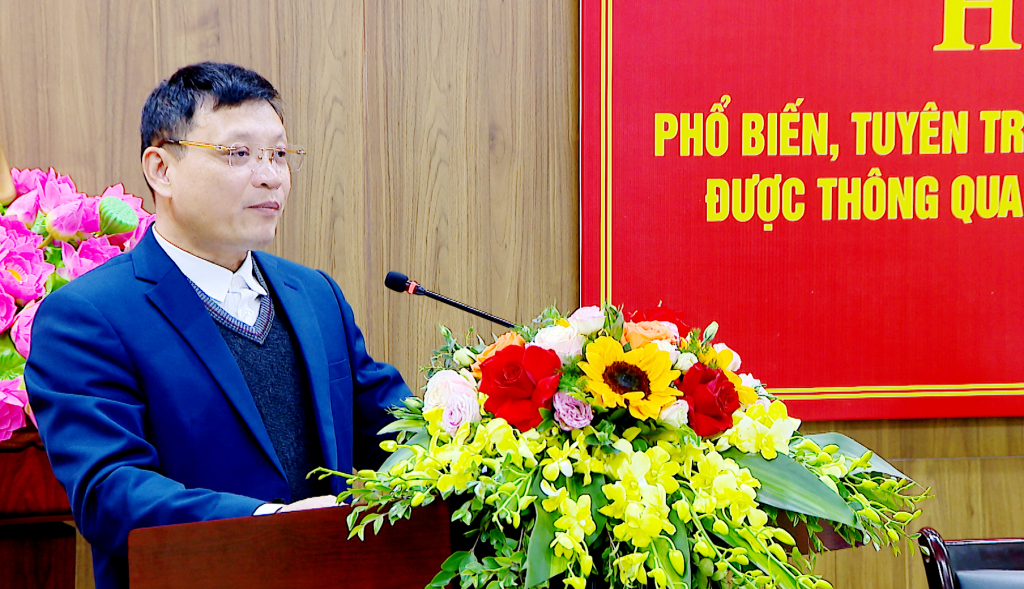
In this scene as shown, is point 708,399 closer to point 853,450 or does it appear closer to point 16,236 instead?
point 853,450

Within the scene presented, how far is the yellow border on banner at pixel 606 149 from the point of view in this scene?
2.33 m

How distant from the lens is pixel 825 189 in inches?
95.1

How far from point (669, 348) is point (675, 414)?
0.07 metres

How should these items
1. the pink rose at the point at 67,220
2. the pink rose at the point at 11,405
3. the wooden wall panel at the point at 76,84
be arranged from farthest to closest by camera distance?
the wooden wall panel at the point at 76,84 → the pink rose at the point at 67,220 → the pink rose at the point at 11,405

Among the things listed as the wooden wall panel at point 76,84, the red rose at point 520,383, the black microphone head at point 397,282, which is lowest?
the red rose at point 520,383

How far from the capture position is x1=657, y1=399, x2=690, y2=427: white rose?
812 mm

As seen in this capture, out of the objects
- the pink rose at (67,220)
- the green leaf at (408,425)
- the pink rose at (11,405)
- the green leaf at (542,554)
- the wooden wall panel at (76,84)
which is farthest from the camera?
the wooden wall panel at (76,84)

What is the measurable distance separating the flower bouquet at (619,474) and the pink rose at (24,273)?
3.43 feet

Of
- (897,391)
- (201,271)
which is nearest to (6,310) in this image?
(201,271)

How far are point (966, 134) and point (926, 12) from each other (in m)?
0.36

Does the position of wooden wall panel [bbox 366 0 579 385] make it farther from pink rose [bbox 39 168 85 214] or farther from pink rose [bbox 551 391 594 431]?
pink rose [bbox 551 391 594 431]

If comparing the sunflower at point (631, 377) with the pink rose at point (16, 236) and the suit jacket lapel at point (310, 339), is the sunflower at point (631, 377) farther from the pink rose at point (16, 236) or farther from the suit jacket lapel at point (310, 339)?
the pink rose at point (16, 236)

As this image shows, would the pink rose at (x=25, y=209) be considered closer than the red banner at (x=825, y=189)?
Yes

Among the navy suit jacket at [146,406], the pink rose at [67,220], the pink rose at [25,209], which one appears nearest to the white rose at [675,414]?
the navy suit jacket at [146,406]
